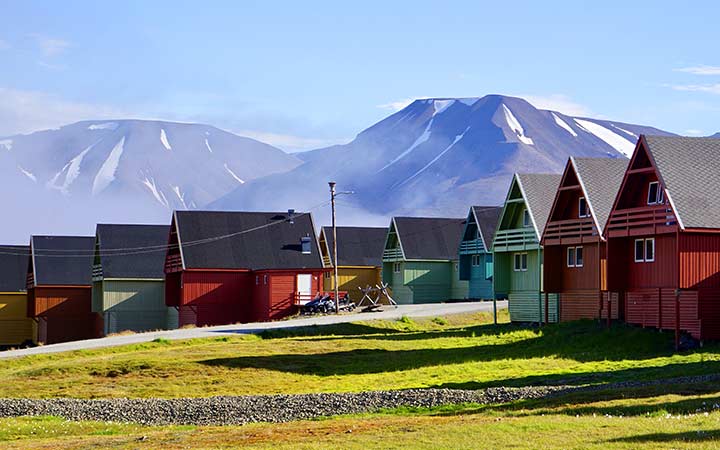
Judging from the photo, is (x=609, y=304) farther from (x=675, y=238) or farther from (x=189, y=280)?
(x=189, y=280)

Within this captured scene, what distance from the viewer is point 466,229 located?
8631 centimetres

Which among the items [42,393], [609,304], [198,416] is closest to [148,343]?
[42,393]

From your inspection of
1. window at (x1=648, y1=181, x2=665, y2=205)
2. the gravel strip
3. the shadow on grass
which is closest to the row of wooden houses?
window at (x1=648, y1=181, x2=665, y2=205)

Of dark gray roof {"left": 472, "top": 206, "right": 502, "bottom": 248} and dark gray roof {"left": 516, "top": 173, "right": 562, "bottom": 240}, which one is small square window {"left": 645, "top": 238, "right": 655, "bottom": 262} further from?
dark gray roof {"left": 472, "top": 206, "right": 502, "bottom": 248}

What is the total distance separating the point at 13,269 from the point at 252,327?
41.6 meters

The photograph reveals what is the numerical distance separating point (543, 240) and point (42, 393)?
2673 cm

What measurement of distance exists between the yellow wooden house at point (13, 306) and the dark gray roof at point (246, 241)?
21.8m

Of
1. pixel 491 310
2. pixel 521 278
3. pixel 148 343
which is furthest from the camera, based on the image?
pixel 491 310

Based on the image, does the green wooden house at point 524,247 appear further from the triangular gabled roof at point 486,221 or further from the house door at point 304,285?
the house door at point 304,285

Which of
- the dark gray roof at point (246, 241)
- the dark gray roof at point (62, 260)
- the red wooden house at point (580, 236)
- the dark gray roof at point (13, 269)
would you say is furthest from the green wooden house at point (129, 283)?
the red wooden house at point (580, 236)

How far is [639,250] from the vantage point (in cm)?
5500

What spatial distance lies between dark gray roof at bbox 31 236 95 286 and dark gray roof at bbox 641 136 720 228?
54.3 m

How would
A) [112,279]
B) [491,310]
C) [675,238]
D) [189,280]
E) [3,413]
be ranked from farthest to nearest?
[112,279]
[189,280]
[491,310]
[675,238]
[3,413]

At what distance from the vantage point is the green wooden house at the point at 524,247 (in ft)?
218
